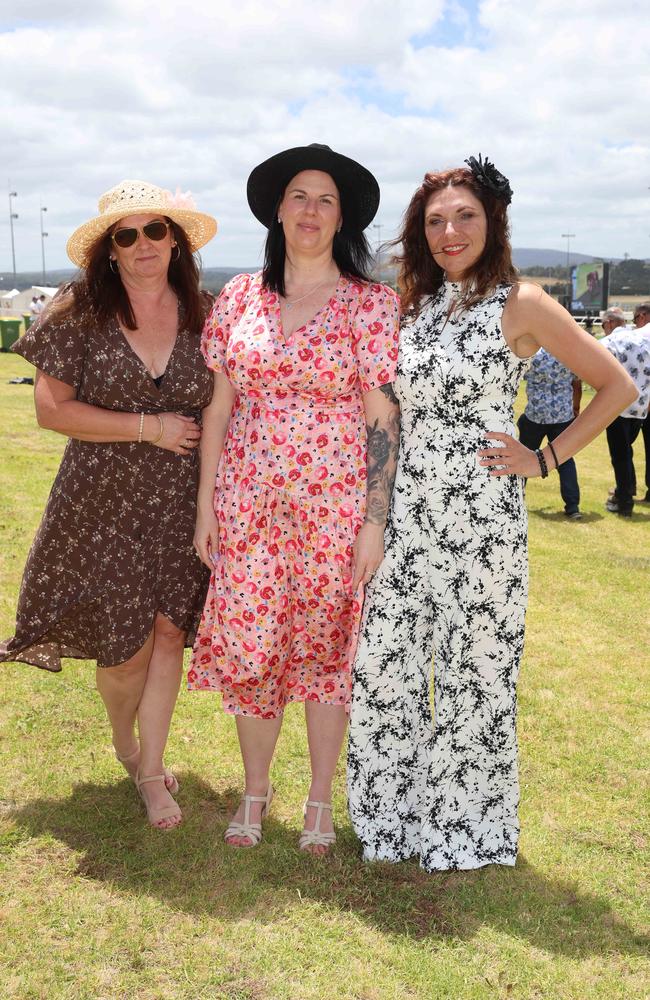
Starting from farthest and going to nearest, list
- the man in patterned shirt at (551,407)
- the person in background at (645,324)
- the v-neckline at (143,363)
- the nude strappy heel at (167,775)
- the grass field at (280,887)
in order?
the person in background at (645,324) → the man in patterned shirt at (551,407) → the nude strappy heel at (167,775) → the v-neckline at (143,363) → the grass field at (280,887)

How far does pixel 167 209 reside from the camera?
2990mm

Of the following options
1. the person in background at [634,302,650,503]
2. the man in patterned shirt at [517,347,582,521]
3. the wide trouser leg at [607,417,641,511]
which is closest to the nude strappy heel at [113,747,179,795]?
the man in patterned shirt at [517,347,582,521]

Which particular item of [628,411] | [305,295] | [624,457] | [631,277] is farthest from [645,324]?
[631,277]

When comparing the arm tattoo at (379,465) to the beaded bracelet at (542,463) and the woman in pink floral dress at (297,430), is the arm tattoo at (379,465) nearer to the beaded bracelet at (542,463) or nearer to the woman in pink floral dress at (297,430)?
the woman in pink floral dress at (297,430)

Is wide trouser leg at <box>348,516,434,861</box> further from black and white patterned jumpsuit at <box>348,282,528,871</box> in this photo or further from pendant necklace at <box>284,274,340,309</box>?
pendant necklace at <box>284,274,340,309</box>

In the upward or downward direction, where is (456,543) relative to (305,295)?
downward

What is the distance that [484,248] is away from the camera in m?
2.92

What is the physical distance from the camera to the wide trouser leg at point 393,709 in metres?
3.04

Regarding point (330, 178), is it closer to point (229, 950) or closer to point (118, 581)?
point (118, 581)

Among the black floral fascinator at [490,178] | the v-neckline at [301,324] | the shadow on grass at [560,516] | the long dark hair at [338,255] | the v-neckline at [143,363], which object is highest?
the black floral fascinator at [490,178]

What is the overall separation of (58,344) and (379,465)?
1127 mm

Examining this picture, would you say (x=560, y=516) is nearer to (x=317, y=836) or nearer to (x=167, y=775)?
(x=167, y=775)

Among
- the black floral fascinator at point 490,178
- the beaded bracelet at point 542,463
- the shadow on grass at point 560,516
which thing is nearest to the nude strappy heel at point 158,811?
the beaded bracelet at point 542,463

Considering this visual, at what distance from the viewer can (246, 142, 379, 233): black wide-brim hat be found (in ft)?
9.62
